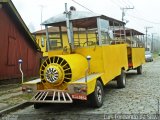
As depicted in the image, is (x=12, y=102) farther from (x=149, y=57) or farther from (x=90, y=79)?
(x=149, y=57)

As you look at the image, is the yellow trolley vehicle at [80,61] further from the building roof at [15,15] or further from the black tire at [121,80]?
the building roof at [15,15]

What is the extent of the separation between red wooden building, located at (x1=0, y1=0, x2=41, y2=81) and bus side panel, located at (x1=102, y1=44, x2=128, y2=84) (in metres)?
5.69

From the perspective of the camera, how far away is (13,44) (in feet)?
57.8

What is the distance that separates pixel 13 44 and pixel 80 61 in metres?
7.70

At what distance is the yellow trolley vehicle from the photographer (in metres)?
9.66

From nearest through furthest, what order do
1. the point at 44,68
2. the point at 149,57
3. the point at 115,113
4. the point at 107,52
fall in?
the point at 115,113
the point at 44,68
the point at 107,52
the point at 149,57

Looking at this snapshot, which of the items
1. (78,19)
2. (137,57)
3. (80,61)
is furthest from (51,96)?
(137,57)

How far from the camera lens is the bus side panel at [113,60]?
11594 millimetres

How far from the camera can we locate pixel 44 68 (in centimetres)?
1027

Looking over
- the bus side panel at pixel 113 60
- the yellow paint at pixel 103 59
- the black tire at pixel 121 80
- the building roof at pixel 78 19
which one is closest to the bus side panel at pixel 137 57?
the bus side panel at pixel 113 60

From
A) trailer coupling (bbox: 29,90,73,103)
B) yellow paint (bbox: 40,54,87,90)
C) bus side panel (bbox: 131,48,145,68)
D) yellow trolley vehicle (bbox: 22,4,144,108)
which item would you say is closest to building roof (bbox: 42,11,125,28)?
yellow trolley vehicle (bbox: 22,4,144,108)

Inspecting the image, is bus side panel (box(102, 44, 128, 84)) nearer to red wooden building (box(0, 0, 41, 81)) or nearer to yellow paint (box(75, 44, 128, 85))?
yellow paint (box(75, 44, 128, 85))

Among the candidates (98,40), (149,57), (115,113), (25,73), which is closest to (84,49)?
(98,40)

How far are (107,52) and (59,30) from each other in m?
1.88
